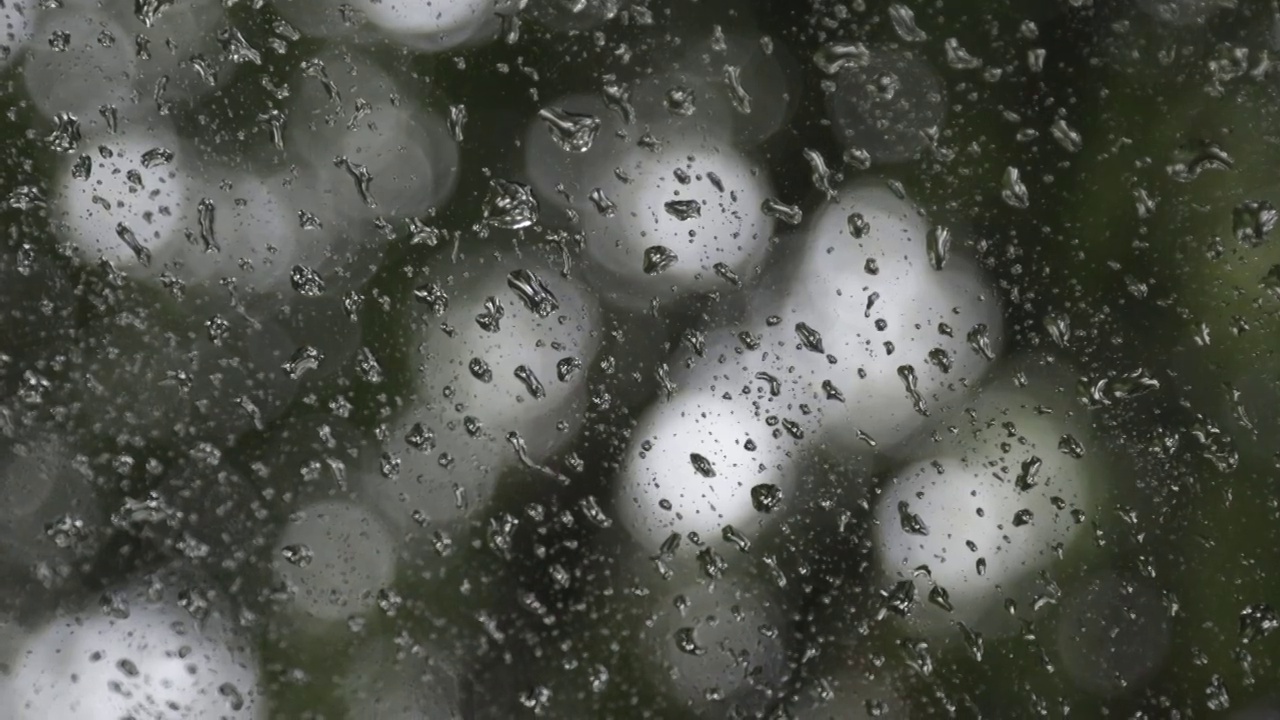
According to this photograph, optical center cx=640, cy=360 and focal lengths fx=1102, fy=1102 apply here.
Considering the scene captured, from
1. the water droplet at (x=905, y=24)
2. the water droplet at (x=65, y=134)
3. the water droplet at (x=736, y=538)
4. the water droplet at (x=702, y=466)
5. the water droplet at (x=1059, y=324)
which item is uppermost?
the water droplet at (x=905, y=24)

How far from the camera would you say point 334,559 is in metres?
1.08

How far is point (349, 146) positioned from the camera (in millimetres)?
1106

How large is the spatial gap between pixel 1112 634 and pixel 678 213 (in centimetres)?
62

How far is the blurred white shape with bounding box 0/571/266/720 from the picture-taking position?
3.40 ft

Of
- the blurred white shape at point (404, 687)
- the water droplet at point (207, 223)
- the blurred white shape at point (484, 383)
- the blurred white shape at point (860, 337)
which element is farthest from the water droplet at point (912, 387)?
the water droplet at point (207, 223)

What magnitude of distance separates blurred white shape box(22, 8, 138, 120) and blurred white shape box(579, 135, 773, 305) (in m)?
0.45

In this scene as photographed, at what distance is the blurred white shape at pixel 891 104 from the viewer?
3.67 feet

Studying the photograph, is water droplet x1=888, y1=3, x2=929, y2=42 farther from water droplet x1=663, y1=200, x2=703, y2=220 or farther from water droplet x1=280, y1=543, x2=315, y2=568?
water droplet x1=280, y1=543, x2=315, y2=568

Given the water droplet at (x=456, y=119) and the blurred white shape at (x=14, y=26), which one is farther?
the water droplet at (x=456, y=119)

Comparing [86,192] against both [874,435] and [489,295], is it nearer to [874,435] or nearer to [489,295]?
[489,295]

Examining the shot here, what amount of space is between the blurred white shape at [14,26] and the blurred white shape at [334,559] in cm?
51

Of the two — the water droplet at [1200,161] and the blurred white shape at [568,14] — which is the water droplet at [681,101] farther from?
the water droplet at [1200,161]

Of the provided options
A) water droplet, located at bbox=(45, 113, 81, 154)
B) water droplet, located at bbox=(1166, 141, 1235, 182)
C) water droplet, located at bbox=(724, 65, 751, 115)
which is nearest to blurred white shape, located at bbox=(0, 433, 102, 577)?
water droplet, located at bbox=(45, 113, 81, 154)

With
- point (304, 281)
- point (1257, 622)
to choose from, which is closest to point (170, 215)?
point (304, 281)
